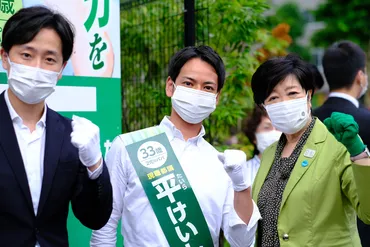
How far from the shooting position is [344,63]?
4336mm

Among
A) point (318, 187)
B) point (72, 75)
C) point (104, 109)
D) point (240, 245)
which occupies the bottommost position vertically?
point (240, 245)

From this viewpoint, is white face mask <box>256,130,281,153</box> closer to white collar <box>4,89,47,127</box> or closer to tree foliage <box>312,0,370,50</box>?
white collar <box>4,89,47,127</box>

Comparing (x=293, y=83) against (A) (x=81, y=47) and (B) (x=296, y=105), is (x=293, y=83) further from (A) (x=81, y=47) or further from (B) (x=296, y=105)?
(A) (x=81, y=47)

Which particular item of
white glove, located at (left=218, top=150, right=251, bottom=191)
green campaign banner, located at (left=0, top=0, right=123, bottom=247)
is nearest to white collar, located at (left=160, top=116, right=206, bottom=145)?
white glove, located at (left=218, top=150, right=251, bottom=191)

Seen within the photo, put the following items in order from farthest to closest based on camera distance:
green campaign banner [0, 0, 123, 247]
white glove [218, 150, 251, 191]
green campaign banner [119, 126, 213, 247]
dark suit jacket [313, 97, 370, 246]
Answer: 1. dark suit jacket [313, 97, 370, 246]
2. green campaign banner [0, 0, 123, 247]
3. green campaign banner [119, 126, 213, 247]
4. white glove [218, 150, 251, 191]

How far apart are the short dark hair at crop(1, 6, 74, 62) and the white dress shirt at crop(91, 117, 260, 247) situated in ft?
2.39

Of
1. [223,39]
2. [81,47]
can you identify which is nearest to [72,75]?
[81,47]

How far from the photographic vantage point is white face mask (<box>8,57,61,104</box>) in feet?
8.26

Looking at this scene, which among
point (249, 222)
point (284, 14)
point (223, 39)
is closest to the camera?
point (249, 222)

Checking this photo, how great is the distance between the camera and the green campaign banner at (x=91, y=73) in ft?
12.1

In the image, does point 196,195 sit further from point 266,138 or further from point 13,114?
point 266,138

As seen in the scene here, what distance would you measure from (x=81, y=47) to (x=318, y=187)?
1.87 metres

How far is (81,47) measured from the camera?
3805 mm

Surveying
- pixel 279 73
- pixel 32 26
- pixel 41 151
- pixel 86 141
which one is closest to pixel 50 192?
pixel 41 151
